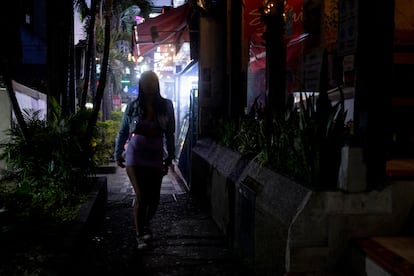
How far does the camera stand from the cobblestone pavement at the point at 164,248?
207 inches

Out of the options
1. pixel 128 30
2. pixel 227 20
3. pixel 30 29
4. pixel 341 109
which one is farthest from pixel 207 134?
pixel 128 30

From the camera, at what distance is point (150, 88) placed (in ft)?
19.9

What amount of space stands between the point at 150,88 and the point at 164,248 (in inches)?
82.6

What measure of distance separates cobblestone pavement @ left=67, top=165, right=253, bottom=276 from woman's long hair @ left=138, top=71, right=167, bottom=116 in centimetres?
179

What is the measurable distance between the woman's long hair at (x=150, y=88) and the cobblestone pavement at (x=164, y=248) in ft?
5.86

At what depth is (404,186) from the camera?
4117 mm

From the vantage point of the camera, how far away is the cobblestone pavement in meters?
5.26

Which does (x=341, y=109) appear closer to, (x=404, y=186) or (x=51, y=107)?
(x=404, y=186)

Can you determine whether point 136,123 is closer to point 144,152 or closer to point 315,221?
point 144,152

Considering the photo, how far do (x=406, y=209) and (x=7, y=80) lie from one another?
5.74m

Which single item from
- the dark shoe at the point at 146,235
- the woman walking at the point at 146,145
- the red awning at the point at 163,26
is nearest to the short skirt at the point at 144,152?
the woman walking at the point at 146,145

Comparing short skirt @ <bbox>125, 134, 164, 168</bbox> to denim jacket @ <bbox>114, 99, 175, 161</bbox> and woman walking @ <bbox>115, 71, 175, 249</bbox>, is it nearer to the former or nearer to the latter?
woman walking @ <bbox>115, 71, 175, 249</bbox>

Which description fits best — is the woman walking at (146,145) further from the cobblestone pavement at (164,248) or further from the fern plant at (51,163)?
the fern plant at (51,163)

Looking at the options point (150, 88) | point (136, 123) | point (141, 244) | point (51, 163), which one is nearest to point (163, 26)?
point (51, 163)
